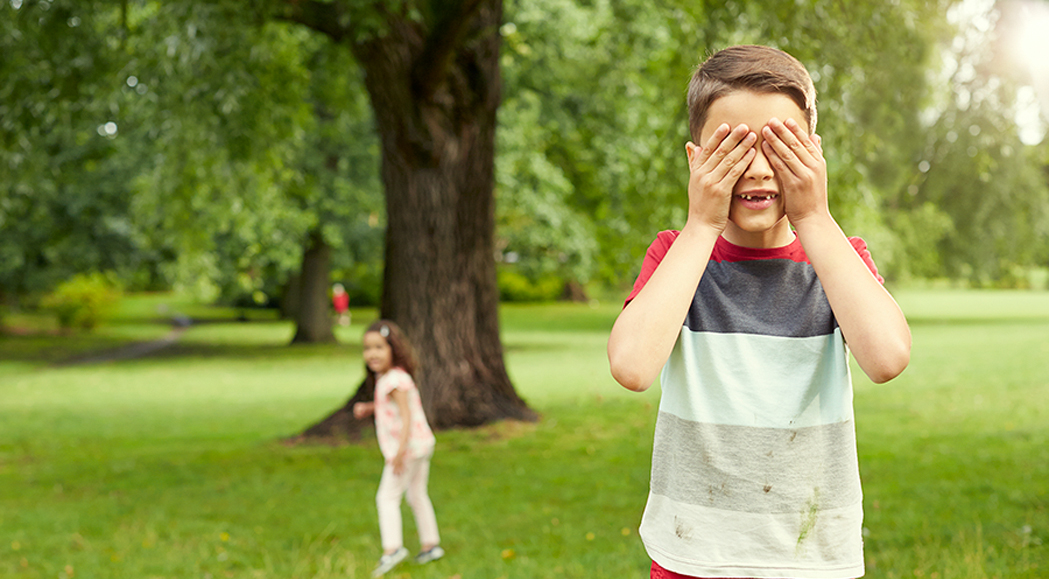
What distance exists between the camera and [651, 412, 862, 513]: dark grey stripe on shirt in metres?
1.71

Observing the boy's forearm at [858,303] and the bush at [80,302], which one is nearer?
the boy's forearm at [858,303]

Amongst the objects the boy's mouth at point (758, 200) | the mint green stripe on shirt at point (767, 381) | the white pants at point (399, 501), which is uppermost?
the boy's mouth at point (758, 200)

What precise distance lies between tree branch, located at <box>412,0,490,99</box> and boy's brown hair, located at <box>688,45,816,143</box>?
6229 mm

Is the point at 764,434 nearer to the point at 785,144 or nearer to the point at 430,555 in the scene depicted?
the point at 785,144

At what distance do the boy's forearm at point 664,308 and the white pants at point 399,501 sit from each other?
381 cm

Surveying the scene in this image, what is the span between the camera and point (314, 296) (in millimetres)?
27094

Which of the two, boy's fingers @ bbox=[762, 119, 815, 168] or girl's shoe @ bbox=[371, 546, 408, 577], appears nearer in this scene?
boy's fingers @ bbox=[762, 119, 815, 168]

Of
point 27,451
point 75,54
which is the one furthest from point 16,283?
point 75,54

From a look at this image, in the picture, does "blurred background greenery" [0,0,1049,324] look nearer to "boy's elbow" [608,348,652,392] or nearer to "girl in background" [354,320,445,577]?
"girl in background" [354,320,445,577]

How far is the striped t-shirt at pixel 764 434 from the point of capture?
1.70 metres

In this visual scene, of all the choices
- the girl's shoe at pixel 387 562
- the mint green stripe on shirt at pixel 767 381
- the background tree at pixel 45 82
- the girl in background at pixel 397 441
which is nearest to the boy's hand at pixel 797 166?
the mint green stripe on shirt at pixel 767 381

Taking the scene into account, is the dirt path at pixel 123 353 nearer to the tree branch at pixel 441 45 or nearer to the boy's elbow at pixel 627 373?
the tree branch at pixel 441 45

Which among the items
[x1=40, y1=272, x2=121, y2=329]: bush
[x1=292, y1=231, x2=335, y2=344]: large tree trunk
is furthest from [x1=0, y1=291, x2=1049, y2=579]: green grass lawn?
[x1=40, y1=272, x2=121, y2=329]: bush

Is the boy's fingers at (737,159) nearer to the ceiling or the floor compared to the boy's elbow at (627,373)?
nearer to the ceiling
